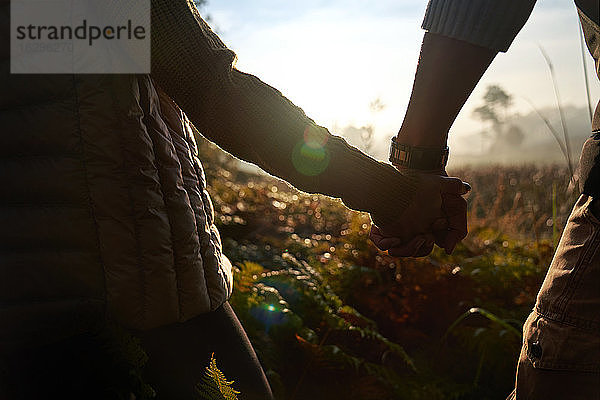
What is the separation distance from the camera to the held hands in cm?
188

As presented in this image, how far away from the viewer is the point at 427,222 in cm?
197

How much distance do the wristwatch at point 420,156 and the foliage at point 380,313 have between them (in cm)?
79

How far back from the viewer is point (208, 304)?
158 cm

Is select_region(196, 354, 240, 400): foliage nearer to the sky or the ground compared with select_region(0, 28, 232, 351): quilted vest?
nearer to the ground

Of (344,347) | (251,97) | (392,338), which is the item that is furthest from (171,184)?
(392,338)

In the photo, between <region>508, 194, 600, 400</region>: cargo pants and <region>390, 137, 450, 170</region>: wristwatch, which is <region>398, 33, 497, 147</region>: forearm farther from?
<region>508, 194, 600, 400</region>: cargo pants

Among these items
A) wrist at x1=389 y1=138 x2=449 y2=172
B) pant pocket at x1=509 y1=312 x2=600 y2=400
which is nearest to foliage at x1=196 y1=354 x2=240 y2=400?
pant pocket at x1=509 y1=312 x2=600 y2=400

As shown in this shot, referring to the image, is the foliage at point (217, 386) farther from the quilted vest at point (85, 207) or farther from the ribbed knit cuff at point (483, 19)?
the ribbed knit cuff at point (483, 19)

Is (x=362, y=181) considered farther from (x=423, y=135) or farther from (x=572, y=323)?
(x=572, y=323)

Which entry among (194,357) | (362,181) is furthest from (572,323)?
(194,357)

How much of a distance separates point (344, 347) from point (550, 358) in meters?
1.24

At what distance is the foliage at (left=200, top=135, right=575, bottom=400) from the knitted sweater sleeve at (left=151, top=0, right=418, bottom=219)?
887 mm

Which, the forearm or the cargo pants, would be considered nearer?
the cargo pants

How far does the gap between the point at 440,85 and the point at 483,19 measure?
25cm
